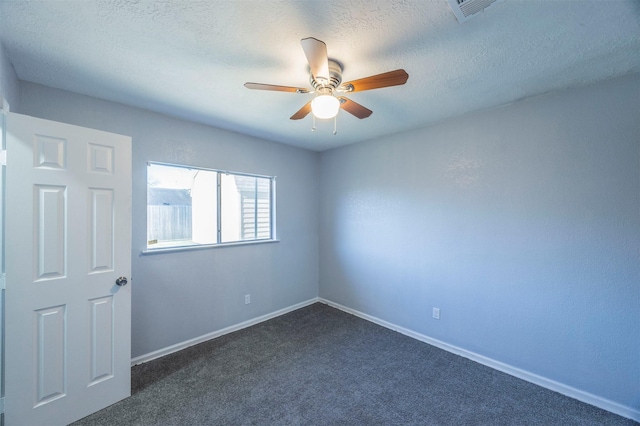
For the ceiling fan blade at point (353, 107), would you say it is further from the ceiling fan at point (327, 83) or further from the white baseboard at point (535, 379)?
the white baseboard at point (535, 379)

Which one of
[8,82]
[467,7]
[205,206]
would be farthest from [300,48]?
[205,206]

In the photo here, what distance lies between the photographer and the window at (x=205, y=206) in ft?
8.70

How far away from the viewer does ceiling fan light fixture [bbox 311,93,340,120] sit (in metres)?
1.59

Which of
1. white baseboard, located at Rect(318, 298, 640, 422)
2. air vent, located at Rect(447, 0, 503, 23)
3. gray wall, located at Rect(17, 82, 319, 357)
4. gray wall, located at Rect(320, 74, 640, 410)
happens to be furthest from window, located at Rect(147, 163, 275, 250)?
air vent, located at Rect(447, 0, 503, 23)

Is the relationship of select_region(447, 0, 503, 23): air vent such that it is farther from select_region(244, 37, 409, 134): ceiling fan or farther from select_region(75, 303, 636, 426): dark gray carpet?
select_region(75, 303, 636, 426): dark gray carpet

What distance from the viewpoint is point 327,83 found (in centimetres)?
168

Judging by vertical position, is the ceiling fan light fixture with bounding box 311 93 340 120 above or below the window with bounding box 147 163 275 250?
above

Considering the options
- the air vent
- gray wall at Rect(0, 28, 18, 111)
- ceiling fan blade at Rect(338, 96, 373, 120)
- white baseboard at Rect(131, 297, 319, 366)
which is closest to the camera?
the air vent

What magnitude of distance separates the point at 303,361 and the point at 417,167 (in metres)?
2.41

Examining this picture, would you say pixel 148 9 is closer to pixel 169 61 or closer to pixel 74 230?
pixel 169 61

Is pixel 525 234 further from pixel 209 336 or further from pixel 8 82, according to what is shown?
pixel 8 82

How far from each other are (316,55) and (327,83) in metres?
0.35

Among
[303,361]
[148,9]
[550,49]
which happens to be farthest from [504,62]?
[303,361]

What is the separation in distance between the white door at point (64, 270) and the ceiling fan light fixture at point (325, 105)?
5.01 feet
